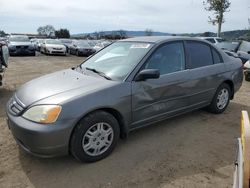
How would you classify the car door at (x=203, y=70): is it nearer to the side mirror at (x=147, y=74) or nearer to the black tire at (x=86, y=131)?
the side mirror at (x=147, y=74)

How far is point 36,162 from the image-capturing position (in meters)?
3.65

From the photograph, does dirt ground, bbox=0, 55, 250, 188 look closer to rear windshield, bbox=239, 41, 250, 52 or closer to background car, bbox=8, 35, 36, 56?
rear windshield, bbox=239, 41, 250, 52

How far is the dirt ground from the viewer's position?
3234 millimetres

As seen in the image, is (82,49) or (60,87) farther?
(82,49)

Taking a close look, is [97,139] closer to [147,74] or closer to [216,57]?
[147,74]

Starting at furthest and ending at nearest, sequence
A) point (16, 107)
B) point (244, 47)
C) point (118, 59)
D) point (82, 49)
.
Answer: point (82, 49), point (244, 47), point (118, 59), point (16, 107)

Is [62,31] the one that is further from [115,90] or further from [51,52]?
[115,90]

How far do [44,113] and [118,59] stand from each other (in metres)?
1.60

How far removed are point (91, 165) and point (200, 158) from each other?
4.81 ft

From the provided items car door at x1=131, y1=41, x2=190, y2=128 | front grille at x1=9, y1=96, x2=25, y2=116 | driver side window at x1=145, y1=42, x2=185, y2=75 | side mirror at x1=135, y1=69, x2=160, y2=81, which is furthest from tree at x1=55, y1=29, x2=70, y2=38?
side mirror at x1=135, y1=69, x2=160, y2=81

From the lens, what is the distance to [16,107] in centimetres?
359

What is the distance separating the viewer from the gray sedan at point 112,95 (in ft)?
10.8

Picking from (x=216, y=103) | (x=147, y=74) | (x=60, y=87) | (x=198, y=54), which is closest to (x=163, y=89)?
(x=147, y=74)

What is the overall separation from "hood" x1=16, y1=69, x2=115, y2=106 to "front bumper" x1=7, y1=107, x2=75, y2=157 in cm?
30
